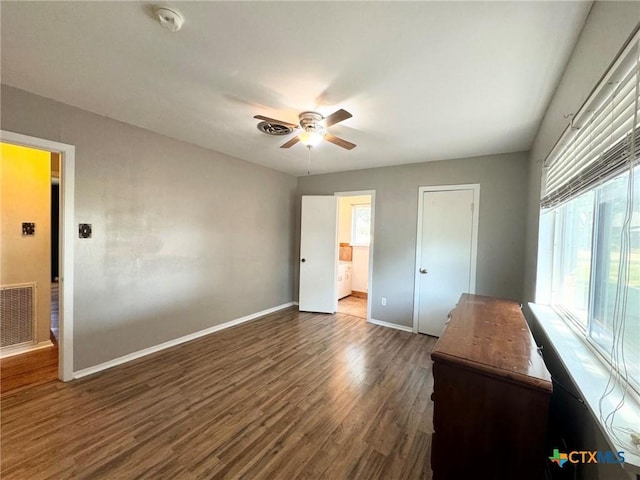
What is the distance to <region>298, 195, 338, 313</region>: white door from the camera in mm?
4484

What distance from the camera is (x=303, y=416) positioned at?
197cm

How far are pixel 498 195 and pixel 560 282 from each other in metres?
1.54

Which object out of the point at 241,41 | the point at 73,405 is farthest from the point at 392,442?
the point at 241,41

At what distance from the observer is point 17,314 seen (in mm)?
2863

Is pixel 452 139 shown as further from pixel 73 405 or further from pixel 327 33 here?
pixel 73 405

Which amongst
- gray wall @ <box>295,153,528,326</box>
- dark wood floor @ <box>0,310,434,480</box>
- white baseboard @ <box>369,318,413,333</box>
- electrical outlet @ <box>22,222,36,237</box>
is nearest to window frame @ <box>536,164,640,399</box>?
gray wall @ <box>295,153,528,326</box>

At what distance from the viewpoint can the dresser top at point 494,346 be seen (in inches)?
43.3

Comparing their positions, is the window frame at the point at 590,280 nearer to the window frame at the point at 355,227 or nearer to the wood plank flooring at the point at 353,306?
the wood plank flooring at the point at 353,306

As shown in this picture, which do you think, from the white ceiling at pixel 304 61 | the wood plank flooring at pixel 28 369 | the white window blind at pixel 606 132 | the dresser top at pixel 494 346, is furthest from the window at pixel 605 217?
the wood plank flooring at pixel 28 369

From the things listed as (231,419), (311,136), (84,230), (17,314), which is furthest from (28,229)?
(311,136)

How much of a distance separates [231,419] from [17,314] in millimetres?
2906

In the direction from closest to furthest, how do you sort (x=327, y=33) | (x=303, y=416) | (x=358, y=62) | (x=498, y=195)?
(x=327, y=33) < (x=358, y=62) < (x=303, y=416) < (x=498, y=195)

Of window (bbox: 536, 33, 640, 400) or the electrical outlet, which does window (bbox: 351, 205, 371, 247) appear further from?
the electrical outlet

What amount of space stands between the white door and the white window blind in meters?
3.16
